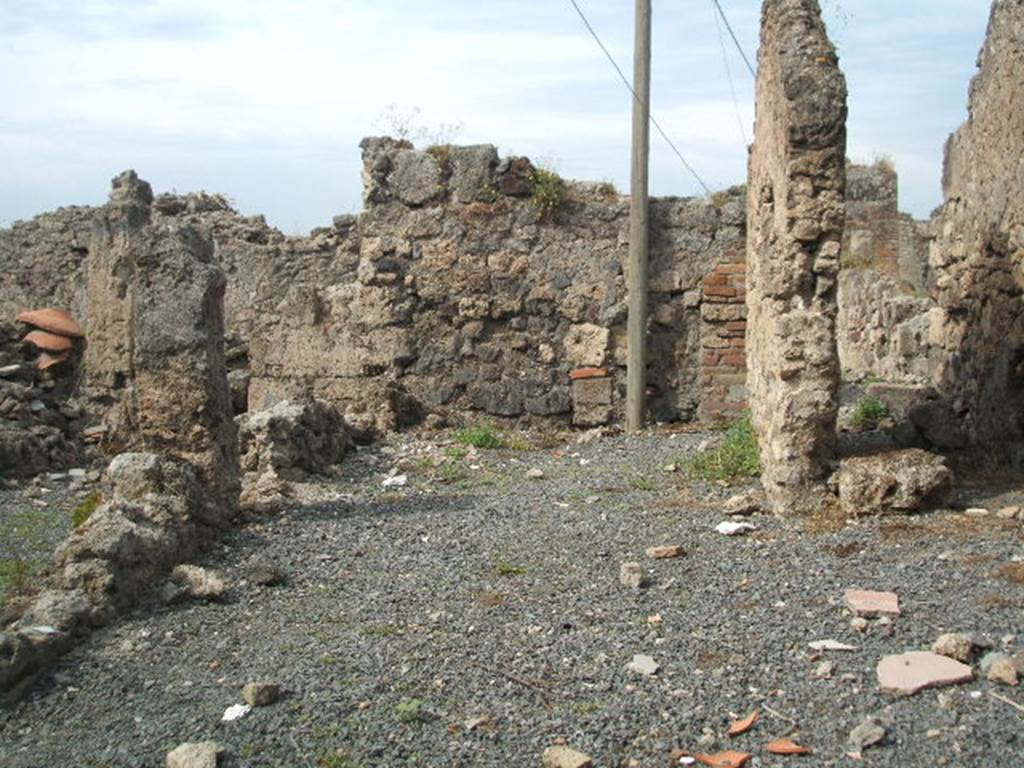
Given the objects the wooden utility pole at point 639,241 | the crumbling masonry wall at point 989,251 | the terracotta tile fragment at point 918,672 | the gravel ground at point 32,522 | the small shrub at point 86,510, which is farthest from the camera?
the wooden utility pole at point 639,241

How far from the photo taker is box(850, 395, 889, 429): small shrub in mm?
8570

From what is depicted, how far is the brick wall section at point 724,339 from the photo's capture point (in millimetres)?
10586

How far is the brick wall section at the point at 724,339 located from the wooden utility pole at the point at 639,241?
0.57 m

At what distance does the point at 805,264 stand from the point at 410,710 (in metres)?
3.79

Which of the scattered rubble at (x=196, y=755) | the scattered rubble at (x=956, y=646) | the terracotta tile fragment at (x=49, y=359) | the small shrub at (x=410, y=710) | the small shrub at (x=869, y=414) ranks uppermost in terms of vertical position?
the terracotta tile fragment at (x=49, y=359)

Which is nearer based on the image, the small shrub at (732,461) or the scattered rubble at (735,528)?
the scattered rubble at (735,528)

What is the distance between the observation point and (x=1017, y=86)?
7.12 metres

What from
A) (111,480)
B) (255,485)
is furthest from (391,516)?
(111,480)

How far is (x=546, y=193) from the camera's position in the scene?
10.7 meters

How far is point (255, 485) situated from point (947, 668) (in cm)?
482

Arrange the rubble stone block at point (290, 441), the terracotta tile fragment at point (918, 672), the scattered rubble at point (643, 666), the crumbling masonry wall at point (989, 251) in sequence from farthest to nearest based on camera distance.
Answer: the rubble stone block at point (290, 441), the crumbling masonry wall at point (989, 251), the scattered rubble at point (643, 666), the terracotta tile fragment at point (918, 672)

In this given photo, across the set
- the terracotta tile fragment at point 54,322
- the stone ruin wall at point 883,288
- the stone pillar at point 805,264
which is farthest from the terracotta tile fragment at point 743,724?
the terracotta tile fragment at point 54,322

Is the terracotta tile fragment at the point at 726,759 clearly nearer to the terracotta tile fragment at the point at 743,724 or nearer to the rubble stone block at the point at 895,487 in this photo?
the terracotta tile fragment at the point at 743,724

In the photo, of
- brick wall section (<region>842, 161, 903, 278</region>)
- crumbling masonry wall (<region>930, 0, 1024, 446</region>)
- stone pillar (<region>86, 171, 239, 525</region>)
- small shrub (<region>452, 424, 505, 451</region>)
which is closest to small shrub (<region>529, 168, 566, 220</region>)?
small shrub (<region>452, 424, 505, 451</region>)
